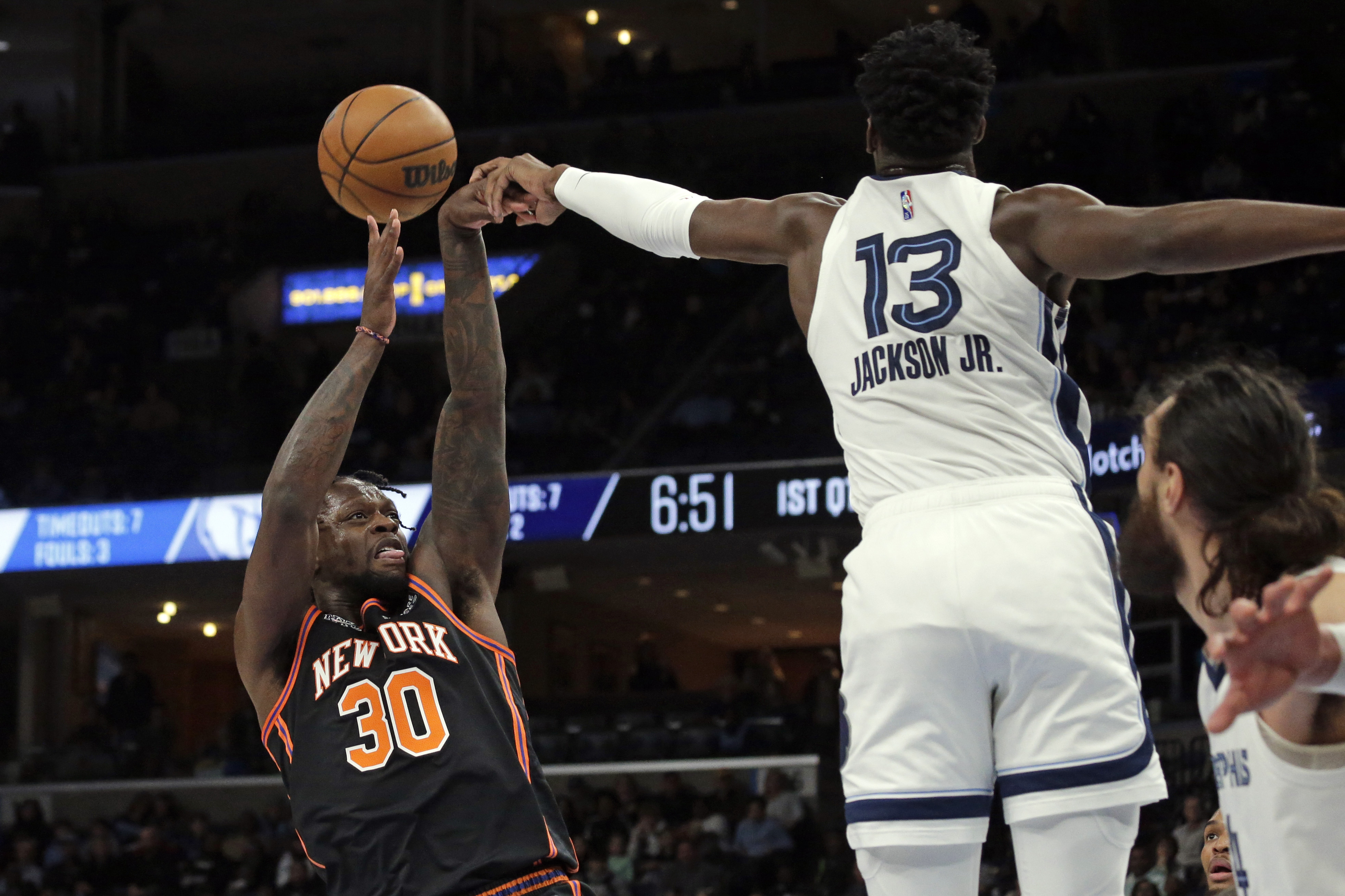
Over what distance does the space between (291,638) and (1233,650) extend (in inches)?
112

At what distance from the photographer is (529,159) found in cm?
370

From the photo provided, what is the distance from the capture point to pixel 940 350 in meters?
2.72

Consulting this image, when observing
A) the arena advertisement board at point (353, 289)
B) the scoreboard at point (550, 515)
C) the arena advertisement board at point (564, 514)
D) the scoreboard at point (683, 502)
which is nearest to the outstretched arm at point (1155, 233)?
the arena advertisement board at point (564, 514)

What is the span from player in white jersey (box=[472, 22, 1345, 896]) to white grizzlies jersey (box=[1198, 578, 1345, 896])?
294 mm

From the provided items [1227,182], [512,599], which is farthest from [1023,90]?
[512,599]

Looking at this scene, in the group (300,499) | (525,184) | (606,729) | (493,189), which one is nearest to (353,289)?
(606,729)

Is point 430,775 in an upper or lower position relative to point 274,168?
lower

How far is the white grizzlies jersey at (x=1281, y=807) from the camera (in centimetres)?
208

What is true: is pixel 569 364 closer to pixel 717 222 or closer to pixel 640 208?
pixel 640 208

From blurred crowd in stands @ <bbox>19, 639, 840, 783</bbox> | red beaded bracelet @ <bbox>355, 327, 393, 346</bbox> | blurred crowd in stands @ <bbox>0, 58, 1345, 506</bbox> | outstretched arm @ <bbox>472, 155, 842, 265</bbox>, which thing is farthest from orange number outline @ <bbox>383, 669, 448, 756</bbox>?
blurred crowd in stands @ <bbox>19, 639, 840, 783</bbox>

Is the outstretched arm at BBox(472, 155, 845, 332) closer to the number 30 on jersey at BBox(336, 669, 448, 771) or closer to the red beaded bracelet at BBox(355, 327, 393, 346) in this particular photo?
the red beaded bracelet at BBox(355, 327, 393, 346)

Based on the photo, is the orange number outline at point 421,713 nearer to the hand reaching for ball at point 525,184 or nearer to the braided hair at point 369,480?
the braided hair at point 369,480

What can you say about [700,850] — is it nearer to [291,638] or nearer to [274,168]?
[291,638]

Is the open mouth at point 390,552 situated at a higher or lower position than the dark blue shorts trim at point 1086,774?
higher
